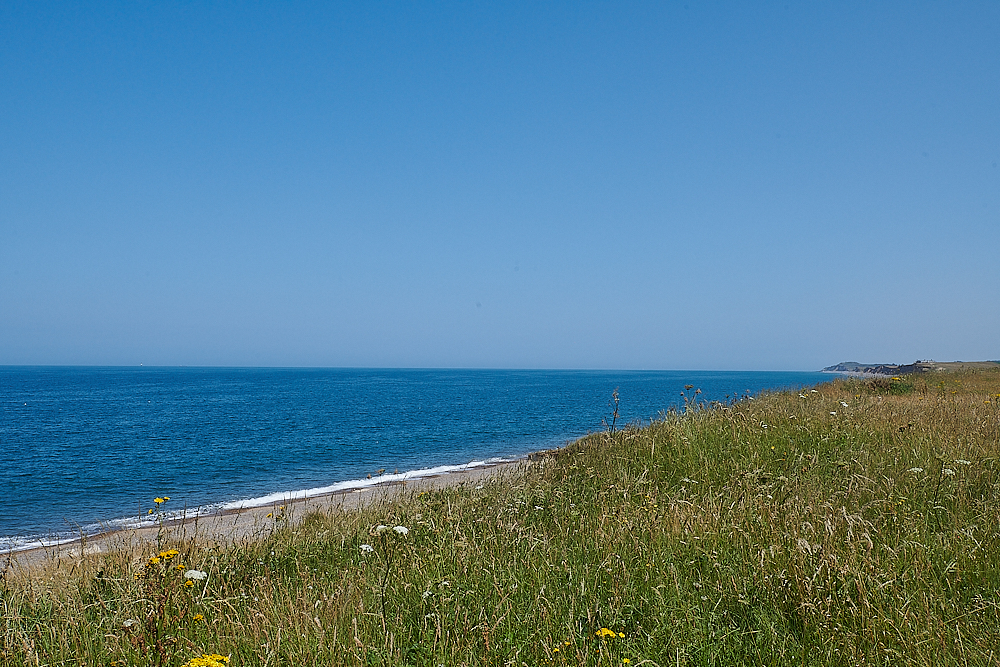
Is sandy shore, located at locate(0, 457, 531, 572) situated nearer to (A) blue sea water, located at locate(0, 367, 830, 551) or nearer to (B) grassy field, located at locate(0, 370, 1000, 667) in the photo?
(A) blue sea water, located at locate(0, 367, 830, 551)

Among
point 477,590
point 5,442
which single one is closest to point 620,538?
point 477,590

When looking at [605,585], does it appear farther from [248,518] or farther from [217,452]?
[217,452]

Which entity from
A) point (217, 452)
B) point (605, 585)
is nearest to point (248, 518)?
point (605, 585)

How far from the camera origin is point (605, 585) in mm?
4344

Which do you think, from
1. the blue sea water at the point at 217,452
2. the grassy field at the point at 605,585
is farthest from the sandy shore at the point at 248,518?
the grassy field at the point at 605,585

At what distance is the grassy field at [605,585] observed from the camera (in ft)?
11.3

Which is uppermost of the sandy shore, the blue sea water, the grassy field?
the grassy field

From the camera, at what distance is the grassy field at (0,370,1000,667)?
3.43 metres

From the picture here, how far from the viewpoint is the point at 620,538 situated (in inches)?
197

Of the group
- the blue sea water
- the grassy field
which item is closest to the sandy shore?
the blue sea water

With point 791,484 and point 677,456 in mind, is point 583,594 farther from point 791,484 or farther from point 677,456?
point 677,456

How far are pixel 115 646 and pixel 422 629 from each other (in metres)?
1.89

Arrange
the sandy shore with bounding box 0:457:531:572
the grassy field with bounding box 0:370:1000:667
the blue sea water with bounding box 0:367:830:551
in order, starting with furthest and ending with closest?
the blue sea water with bounding box 0:367:830:551 → the sandy shore with bounding box 0:457:531:572 → the grassy field with bounding box 0:370:1000:667

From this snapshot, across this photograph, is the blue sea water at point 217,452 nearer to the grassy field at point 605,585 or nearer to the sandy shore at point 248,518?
the sandy shore at point 248,518
